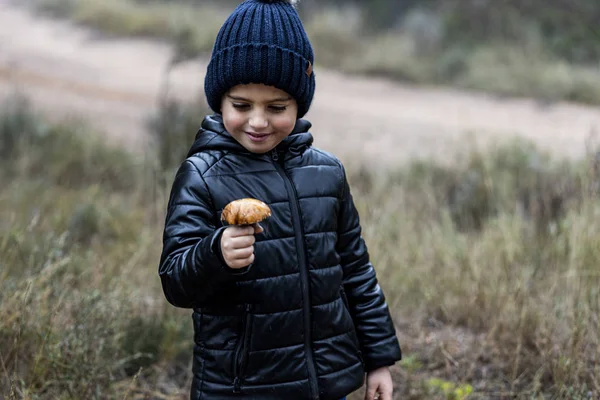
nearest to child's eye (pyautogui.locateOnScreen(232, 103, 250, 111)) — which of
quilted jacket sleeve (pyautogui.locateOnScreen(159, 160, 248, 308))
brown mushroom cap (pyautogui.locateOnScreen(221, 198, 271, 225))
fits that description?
quilted jacket sleeve (pyautogui.locateOnScreen(159, 160, 248, 308))

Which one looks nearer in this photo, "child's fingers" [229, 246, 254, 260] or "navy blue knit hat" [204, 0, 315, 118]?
"child's fingers" [229, 246, 254, 260]

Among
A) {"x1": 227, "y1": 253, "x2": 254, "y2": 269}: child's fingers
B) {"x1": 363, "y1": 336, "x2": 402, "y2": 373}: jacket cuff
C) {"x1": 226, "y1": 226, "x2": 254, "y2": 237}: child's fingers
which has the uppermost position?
{"x1": 226, "y1": 226, "x2": 254, "y2": 237}: child's fingers

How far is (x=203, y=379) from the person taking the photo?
188 centimetres

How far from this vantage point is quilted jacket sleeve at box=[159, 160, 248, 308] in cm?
166

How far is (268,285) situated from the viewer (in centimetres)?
183

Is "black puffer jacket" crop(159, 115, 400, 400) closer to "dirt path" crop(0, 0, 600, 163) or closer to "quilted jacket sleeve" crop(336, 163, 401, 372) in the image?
"quilted jacket sleeve" crop(336, 163, 401, 372)

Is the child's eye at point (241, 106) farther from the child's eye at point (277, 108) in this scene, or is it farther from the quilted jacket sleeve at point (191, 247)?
the quilted jacket sleeve at point (191, 247)

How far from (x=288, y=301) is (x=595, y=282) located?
5.87 ft

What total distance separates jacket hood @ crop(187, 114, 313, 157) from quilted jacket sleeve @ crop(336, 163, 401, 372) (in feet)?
0.59

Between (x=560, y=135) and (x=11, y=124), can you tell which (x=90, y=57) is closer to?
(x=11, y=124)

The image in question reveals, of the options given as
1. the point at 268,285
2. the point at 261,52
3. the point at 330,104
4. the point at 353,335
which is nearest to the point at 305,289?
the point at 268,285

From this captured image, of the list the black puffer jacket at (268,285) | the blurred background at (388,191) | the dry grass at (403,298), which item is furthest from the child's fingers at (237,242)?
the blurred background at (388,191)

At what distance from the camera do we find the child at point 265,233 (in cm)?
183

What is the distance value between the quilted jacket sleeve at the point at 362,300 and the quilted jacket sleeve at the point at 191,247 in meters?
0.41
